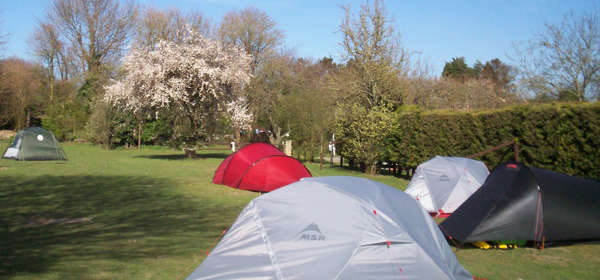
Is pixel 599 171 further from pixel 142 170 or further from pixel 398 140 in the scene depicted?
pixel 142 170

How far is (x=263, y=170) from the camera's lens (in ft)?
43.2

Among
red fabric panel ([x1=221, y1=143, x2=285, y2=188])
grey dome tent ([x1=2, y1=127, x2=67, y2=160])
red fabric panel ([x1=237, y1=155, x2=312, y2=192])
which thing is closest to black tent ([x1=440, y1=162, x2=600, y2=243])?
red fabric panel ([x1=237, y1=155, x2=312, y2=192])

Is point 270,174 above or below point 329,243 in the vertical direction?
above

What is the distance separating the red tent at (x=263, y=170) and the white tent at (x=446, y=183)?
12.9 feet

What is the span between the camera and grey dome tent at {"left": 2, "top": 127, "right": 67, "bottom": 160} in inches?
777

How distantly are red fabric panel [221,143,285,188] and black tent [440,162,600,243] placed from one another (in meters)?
6.98

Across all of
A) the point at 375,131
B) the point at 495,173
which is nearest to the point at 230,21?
the point at 375,131

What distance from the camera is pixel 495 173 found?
784cm

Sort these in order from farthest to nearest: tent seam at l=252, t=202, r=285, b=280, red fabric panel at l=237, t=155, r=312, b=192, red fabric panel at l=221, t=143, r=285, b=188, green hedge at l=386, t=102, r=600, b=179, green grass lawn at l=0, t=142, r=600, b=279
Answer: red fabric panel at l=221, t=143, r=285, b=188
red fabric panel at l=237, t=155, r=312, b=192
green hedge at l=386, t=102, r=600, b=179
green grass lawn at l=0, t=142, r=600, b=279
tent seam at l=252, t=202, r=285, b=280

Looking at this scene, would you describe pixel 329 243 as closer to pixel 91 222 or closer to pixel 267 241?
pixel 267 241

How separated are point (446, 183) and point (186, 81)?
14.7 metres

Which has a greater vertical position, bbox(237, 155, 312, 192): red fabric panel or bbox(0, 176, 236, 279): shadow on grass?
bbox(237, 155, 312, 192): red fabric panel

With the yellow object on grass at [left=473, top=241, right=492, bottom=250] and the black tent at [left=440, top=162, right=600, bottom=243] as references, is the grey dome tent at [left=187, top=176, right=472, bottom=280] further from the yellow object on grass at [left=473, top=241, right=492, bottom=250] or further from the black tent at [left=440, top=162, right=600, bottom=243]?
the yellow object on grass at [left=473, top=241, right=492, bottom=250]

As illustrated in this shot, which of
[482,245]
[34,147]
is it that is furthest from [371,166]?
[34,147]
